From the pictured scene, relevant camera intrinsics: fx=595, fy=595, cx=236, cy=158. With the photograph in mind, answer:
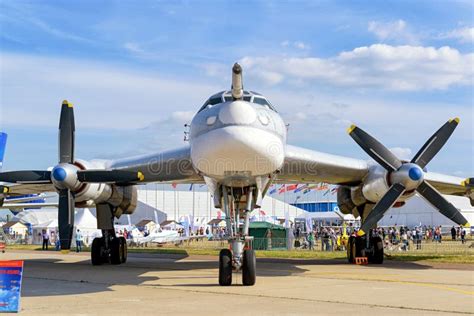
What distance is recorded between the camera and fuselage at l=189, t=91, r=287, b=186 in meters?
10.7

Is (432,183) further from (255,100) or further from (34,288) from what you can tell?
(34,288)

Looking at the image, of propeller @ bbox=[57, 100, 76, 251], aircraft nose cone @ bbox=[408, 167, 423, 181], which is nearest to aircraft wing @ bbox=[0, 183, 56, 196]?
propeller @ bbox=[57, 100, 76, 251]

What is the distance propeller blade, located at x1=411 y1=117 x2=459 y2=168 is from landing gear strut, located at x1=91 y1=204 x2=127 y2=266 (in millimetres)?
9711

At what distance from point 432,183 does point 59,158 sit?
34.9 feet

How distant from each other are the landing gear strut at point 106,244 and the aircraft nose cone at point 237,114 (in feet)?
31.1

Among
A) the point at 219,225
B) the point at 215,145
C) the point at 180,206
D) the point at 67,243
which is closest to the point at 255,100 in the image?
the point at 215,145

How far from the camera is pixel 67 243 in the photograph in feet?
47.5

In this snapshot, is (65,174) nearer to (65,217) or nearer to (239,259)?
(65,217)

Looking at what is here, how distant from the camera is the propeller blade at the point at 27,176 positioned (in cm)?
1524

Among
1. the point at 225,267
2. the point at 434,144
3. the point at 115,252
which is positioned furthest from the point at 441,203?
the point at 115,252

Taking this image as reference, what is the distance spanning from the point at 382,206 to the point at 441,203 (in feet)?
5.52

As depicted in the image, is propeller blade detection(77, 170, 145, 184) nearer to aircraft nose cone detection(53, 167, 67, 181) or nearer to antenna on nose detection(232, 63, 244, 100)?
aircraft nose cone detection(53, 167, 67, 181)

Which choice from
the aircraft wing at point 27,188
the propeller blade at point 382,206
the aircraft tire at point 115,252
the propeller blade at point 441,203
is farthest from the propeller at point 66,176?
the propeller blade at point 441,203

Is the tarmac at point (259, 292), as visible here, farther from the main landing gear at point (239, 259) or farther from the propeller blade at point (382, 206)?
the propeller blade at point (382, 206)
